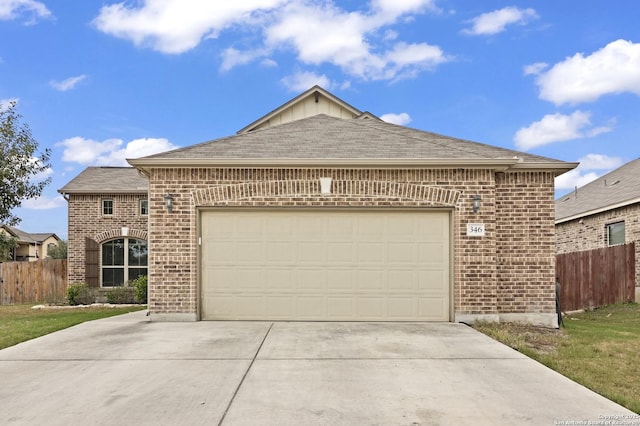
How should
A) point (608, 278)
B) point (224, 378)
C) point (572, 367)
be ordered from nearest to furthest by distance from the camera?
point (224, 378), point (572, 367), point (608, 278)

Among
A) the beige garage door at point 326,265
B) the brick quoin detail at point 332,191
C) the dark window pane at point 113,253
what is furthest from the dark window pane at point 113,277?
the brick quoin detail at point 332,191

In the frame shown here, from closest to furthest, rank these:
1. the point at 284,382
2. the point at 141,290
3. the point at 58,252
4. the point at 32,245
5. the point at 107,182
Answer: the point at 284,382, the point at 141,290, the point at 107,182, the point at 32,245, the point at 58,252

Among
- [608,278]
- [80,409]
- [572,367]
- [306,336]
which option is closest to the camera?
[80,409]

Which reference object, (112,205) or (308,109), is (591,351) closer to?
(308,109)

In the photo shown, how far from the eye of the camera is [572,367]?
21.7 feet

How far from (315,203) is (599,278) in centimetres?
1025

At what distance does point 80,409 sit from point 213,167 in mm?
5775

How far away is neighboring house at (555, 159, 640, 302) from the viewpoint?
15.6 metres

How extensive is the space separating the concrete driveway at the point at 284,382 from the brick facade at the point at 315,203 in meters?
1.29

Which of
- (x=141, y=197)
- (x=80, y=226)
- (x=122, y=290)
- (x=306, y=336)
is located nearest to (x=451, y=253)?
(x=306, y=336)

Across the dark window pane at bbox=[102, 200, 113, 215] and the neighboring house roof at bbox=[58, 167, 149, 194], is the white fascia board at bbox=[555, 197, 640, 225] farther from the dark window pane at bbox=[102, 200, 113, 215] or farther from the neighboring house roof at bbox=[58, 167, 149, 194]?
the dark window pane at bbox=[102, 200, 113, 215]

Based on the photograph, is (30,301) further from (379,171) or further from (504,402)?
(504,402)

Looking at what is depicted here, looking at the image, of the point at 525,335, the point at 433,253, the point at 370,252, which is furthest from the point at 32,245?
the point at 525,335

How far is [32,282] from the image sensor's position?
1989 centimetres
